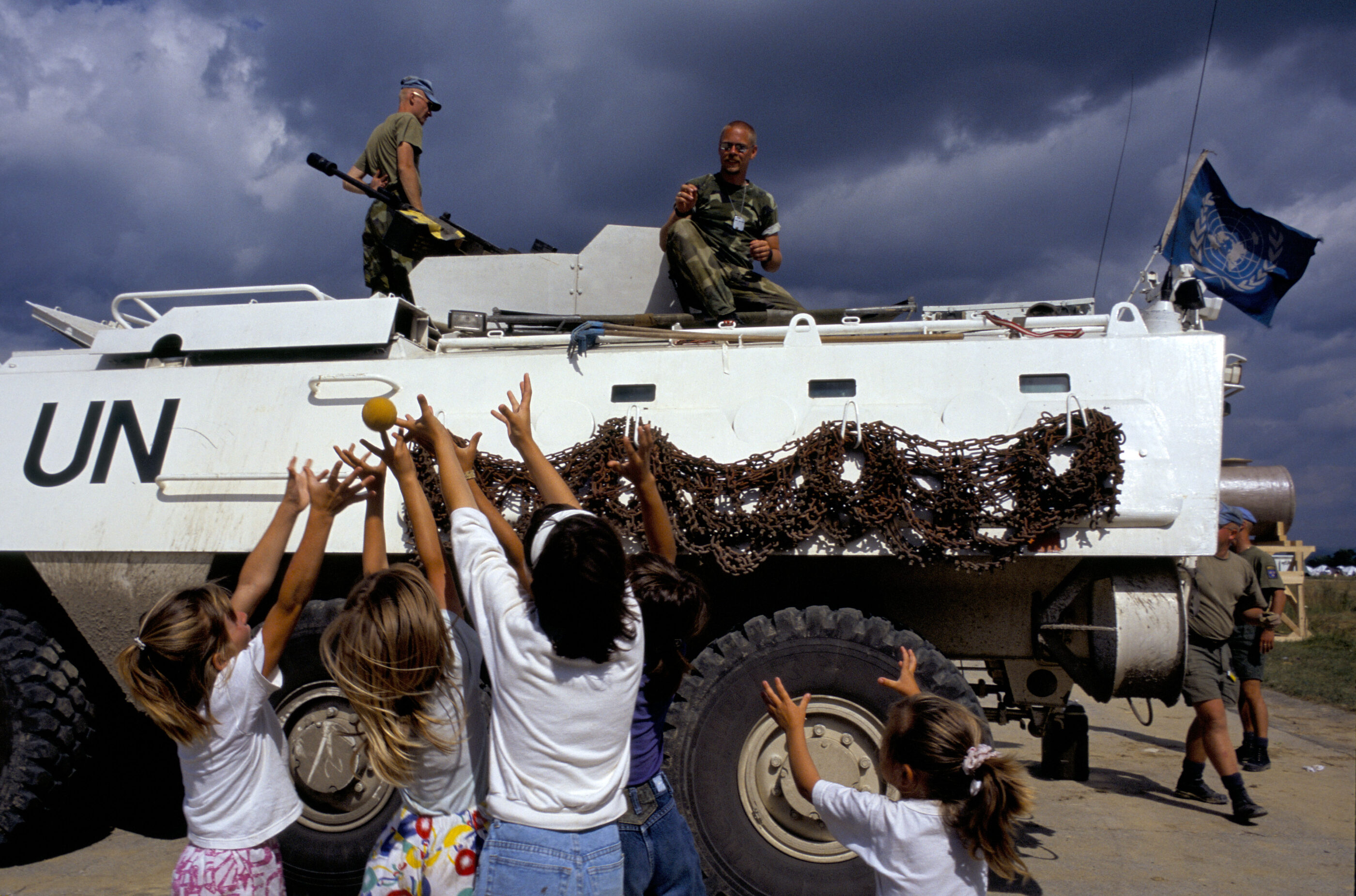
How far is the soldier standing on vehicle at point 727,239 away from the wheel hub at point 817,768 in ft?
6.85

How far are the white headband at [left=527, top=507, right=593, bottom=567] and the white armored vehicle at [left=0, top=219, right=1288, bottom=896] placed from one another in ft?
4.69

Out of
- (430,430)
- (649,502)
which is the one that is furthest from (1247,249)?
(430,430)

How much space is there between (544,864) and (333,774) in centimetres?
204

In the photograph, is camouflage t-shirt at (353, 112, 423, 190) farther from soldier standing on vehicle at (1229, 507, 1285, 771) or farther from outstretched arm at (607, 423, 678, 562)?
soldier standing on vehicle at (1229, 507, 1285, 771)

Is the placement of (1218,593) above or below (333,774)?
above

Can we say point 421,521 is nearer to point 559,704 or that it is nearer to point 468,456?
point 468,456

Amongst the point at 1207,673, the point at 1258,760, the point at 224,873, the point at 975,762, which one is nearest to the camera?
the point at 975,762

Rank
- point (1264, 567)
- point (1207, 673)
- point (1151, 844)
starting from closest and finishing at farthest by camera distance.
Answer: point (1151, 844) → point (1207, 673) → point (1264, 567)

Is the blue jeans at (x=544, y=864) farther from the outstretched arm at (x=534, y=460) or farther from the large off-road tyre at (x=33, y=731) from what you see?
the large off-road tyre at (x=33, y=731)

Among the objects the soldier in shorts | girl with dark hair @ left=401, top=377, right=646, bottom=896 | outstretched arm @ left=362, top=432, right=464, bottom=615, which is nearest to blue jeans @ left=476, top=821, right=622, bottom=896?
girl with dark hair @ left=401, top=377, right=646, bottom=896

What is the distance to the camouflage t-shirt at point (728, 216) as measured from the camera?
16.2ft

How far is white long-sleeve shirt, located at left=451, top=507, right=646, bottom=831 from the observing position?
6.17ft

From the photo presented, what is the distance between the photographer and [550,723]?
1.90m

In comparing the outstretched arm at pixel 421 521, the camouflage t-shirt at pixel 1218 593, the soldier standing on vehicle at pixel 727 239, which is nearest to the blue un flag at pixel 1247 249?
the camouflage t-shirt at pixel 1218 593
